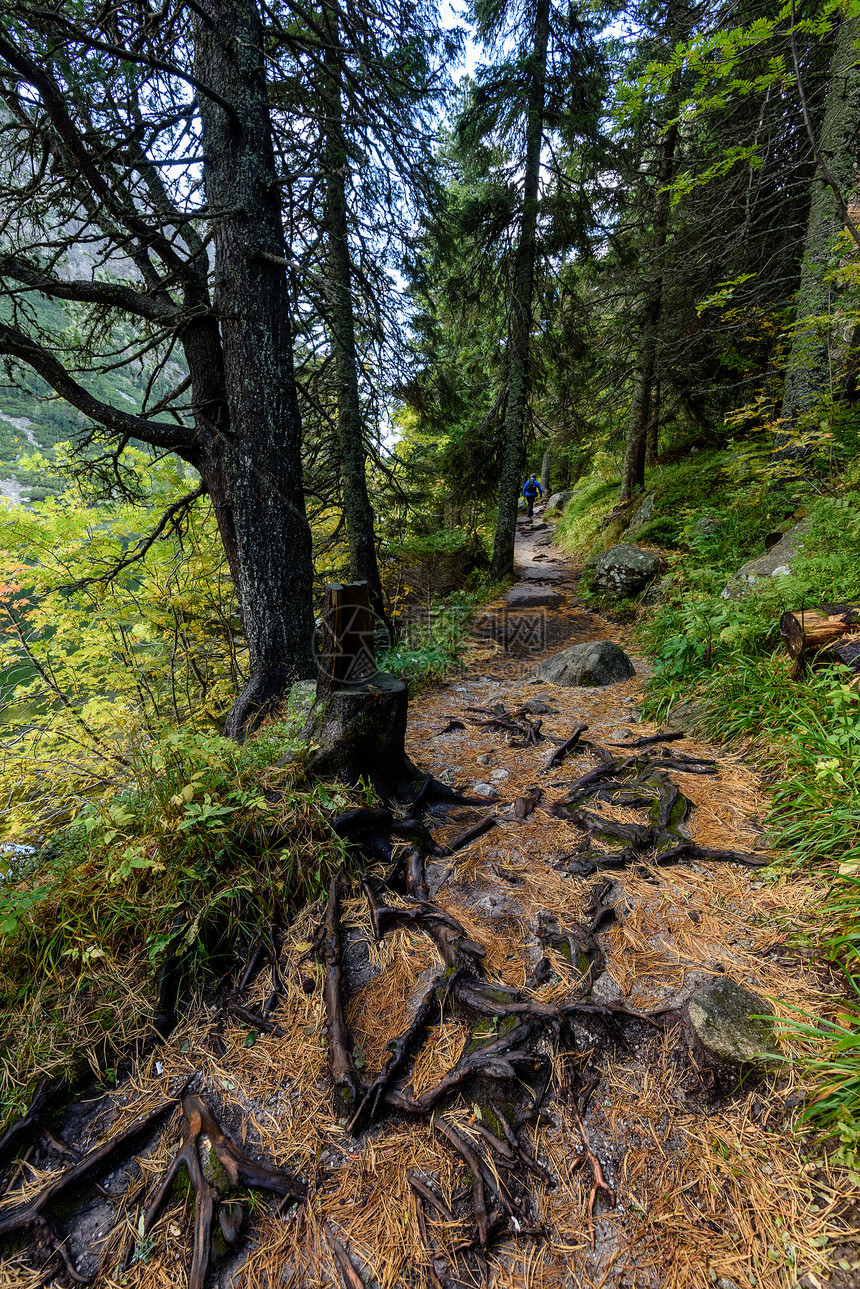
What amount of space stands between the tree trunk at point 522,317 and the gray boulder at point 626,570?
8.16 feet

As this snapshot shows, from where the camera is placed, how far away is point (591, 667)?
17.7 ft

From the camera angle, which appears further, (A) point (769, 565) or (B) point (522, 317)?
(B) point (522, 317)

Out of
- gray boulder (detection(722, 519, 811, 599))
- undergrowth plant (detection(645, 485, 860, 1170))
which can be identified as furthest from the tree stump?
gray boulder (detection(722, 519, 811, 599))

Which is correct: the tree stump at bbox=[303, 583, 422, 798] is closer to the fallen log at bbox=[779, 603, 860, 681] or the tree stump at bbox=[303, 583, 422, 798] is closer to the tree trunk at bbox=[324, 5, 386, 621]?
the fallen log at bbox=[779, 603, 860, 681]

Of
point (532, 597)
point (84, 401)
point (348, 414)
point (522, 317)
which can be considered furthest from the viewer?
point (532, 597)

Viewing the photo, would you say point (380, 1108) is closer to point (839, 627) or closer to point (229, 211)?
point (839, 627)

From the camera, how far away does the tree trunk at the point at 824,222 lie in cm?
485

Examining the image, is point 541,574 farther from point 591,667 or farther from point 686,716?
point 686,716

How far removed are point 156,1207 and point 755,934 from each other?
8.05ft

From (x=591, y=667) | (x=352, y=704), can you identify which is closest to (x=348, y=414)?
(x=591, y=667)

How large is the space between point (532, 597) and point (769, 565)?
15.1 ft

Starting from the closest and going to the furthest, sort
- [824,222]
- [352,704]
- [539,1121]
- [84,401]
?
[539,1121]
[352,704]
[84,401]
[824,222]

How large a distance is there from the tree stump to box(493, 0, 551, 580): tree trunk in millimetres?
7683

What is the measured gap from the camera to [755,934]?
202 centimetres
